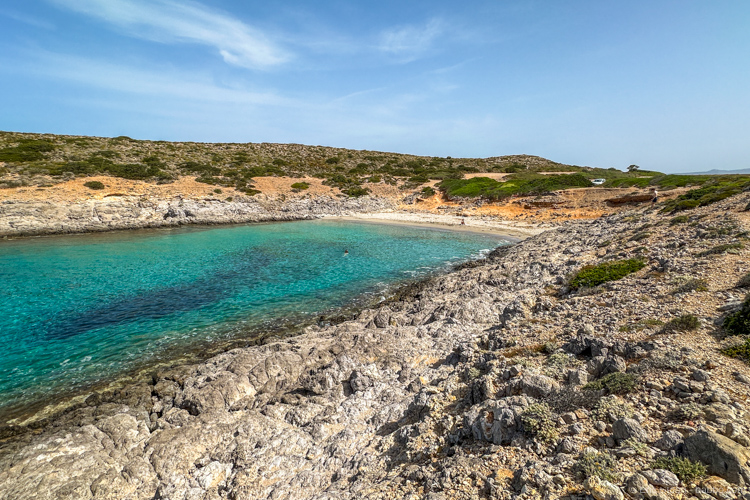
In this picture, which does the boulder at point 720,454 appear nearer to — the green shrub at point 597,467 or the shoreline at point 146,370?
the green shrub at point 597,467

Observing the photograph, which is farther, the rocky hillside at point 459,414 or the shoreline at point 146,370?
the shoreline at point 146,370

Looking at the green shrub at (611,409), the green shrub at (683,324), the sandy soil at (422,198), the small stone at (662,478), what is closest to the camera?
the small stone at (662,478)

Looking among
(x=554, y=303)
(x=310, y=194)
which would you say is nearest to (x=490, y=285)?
(x=554, y=303)

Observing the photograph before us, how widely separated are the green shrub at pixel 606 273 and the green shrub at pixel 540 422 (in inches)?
360

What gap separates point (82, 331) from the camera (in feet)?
50.1

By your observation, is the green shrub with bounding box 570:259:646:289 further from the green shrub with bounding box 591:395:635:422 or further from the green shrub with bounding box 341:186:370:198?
the green shrub with bounding box 341:186:370:198

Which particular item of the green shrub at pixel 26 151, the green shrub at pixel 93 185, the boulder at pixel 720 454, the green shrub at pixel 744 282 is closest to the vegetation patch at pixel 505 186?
the green shrub at pixel 744 282

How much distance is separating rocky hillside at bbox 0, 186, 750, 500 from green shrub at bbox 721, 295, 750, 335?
0.05 meters

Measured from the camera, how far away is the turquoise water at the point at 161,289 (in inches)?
522

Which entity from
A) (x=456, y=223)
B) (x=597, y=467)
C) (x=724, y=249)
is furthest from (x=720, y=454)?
(x=456, y=223)

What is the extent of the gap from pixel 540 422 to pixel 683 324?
545cm

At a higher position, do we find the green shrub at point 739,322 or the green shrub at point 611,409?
the green shrub at point 739,322

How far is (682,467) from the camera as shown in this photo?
475cm

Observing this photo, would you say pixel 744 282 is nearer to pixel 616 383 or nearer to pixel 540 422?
pixel 616 383
